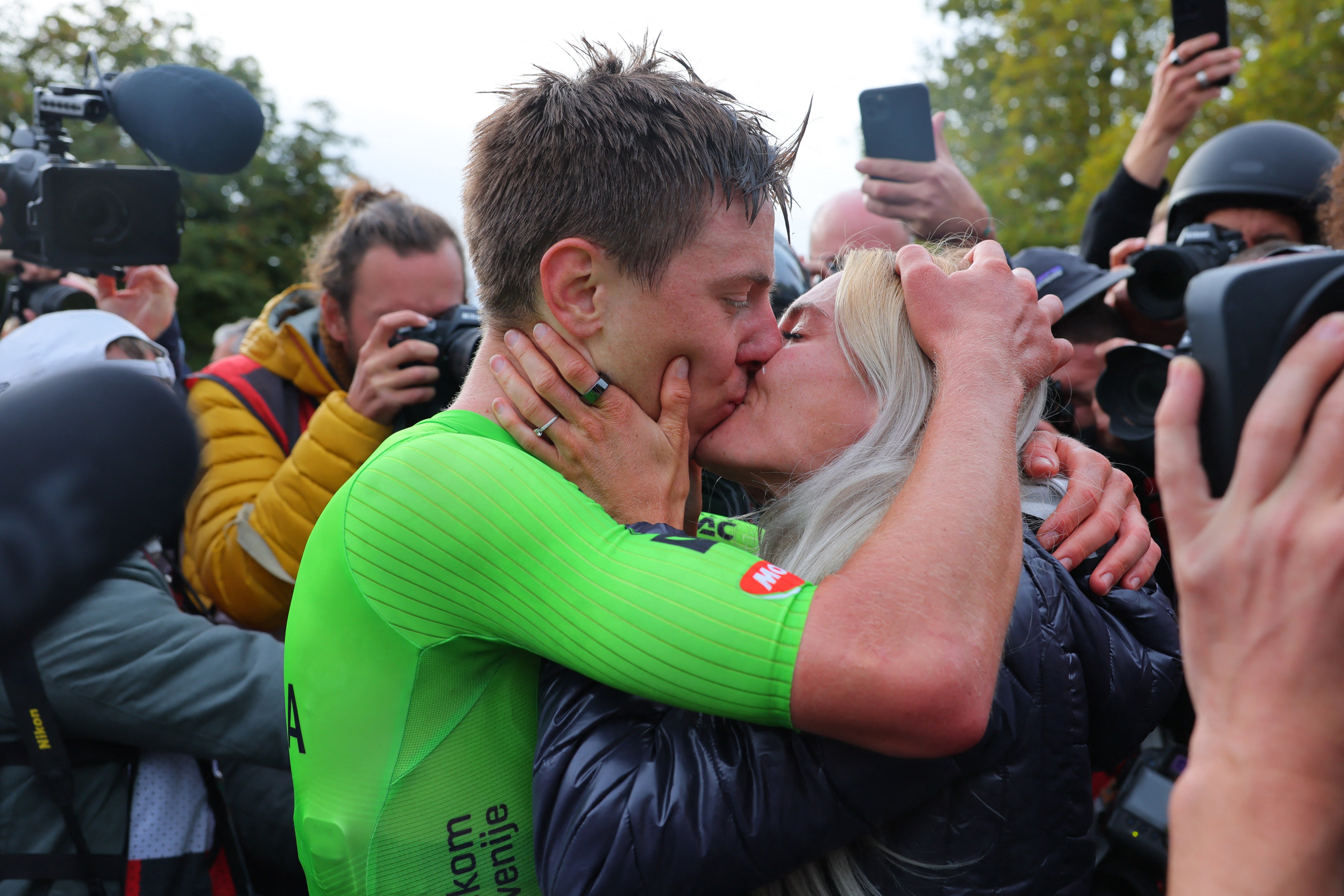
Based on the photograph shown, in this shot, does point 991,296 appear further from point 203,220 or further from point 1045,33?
point 203,220

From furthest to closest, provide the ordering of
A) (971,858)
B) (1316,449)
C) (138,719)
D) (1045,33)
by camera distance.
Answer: (1045,33), (138,719), (971,858), (1316,449)

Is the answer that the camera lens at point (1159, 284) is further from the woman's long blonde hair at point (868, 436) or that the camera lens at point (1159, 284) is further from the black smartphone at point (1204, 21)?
the woman's long blonde hair at point (868, 436)

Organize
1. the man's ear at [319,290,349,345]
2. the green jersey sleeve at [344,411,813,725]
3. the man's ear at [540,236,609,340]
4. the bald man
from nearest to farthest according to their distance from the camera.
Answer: the green jersey sleeve at [344,411,813,725] → the man's ear at [540,236,609,340] → the man's ear at [319,290,349,345] → the bald man

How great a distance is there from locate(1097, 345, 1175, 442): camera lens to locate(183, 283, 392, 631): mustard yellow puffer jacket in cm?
248

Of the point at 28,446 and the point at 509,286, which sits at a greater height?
the point at 28,446

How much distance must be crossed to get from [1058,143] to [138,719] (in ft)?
66.2

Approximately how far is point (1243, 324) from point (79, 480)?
104cm

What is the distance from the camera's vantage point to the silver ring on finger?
6.24 ft

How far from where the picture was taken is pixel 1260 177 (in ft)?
13.8

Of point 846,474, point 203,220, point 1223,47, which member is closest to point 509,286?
point 846,474

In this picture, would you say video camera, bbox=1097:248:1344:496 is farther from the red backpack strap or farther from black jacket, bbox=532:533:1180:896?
the red backpack strap

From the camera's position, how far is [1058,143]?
62.6ft

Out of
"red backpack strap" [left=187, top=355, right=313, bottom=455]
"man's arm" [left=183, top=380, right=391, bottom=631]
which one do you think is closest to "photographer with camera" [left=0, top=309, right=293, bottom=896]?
"man's arm" [left=183, top=380, right=391, bottom=631]

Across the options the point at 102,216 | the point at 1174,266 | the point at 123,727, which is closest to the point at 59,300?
the point at 102,216
